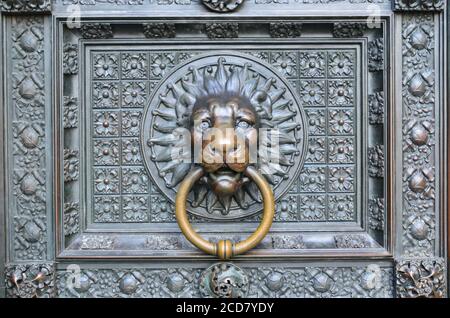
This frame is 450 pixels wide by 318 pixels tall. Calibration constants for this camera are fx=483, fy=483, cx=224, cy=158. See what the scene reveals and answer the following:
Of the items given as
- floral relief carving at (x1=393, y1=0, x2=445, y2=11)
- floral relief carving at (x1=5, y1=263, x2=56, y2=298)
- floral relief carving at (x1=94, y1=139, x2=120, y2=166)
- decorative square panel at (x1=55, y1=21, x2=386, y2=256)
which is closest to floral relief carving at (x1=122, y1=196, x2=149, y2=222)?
decorative square panel at (x1=55, y1=21, x2=386, y2=256)

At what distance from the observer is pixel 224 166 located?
1.15m

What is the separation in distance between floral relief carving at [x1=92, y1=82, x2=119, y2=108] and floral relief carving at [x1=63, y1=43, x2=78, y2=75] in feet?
0.24

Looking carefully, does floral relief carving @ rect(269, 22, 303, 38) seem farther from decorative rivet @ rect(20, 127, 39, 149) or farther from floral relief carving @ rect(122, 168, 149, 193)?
decorative rivet @ rect(20, 127, 39, 149)

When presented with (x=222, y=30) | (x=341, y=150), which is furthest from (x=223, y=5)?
(x=341, y=150)

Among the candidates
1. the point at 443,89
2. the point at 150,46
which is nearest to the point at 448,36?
the point at 443,89

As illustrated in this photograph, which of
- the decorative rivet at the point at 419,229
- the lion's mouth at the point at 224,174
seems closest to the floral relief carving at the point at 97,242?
the lion's mouth at the point at 224,174

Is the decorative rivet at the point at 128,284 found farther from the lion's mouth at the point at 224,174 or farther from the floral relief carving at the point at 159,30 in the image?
the floral relief carving at the point at 159,30

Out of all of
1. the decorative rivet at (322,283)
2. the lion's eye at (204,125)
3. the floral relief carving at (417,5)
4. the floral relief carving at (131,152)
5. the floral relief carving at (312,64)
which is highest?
the floral relief carving at (417,5)

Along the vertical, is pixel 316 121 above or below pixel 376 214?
above

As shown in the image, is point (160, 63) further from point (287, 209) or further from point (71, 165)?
point (287, 209)

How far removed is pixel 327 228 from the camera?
4.20 ft

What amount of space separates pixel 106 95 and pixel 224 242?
49cm

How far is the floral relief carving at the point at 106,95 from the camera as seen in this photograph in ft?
4.17

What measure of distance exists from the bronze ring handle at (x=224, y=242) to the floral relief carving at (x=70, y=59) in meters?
0.41
